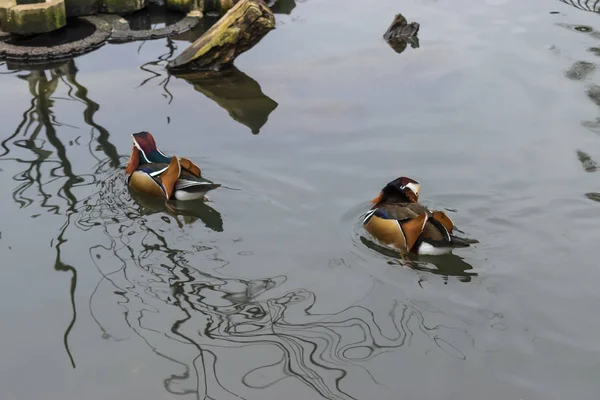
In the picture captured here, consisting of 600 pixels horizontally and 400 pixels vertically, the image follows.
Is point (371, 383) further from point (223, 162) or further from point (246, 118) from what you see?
point (246, 118)

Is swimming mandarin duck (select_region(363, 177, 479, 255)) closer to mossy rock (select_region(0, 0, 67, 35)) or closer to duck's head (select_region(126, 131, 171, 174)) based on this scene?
duck's head (select_region(126, 131, 171, 174))

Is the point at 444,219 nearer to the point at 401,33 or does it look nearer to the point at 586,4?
the point at 401,33

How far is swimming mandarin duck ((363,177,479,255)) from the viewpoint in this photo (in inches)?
236

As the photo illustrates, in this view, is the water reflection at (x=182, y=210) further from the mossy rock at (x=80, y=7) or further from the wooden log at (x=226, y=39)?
the mossy rock at (x=80, y=7)

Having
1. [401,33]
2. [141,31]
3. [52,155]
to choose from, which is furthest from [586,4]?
[52,155]

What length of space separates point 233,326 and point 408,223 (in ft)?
5.71

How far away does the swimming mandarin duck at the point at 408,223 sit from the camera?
6004 mm

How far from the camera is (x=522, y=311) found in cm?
542

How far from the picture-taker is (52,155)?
7684mm

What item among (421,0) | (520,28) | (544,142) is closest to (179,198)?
(544,142)

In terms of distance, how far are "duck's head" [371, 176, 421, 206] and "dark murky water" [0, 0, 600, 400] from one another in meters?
0.37

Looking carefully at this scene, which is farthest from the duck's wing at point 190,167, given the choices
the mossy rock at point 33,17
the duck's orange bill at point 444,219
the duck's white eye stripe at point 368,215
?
the mossy rock at point 33,17

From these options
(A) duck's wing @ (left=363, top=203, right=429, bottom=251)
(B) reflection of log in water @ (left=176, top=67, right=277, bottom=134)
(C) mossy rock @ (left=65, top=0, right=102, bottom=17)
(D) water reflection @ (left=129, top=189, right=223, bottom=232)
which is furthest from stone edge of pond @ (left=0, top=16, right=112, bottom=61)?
(A) duck's wing @ (left=363, top=203, right=429, bottom=251)

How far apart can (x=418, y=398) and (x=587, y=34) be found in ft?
27.0
